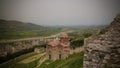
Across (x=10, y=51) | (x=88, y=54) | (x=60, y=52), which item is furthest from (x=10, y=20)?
(x=88, y=54)

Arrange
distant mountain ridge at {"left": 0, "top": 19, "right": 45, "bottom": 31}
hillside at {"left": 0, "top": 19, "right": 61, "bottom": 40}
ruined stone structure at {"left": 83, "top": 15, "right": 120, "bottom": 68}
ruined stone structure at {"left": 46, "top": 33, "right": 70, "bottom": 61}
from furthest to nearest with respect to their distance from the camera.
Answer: hillside at {"left": 0, "top": 19, "right": 61, "bottom": 40} → distant mountain ridge at {"left": 0, "top": 19, "right": 45, "bottom": 31} → ruined stone structure at {"left": 46, "top": 33, "right": 70, "bottom": 61} → ruined stone structure at {"left": 83, "top": 15, "right": 120, "bottom": 68}

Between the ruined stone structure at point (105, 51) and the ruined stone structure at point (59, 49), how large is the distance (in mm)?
16859

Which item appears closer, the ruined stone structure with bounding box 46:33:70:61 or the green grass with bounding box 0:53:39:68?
the ruined stone structure with bounding box 46:33:70:61

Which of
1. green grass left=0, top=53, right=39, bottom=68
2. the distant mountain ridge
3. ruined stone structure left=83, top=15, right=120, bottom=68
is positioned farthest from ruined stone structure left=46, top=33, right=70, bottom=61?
ruined stone structure left=83, top=15, right=120, bottom=68

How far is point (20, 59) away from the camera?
2427 centimetres

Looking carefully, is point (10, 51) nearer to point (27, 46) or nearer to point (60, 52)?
point (27, 46)

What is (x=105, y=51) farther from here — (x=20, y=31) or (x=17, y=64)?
(x=20, y=31)

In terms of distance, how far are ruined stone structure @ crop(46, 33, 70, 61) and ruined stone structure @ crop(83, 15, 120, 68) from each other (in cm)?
1686

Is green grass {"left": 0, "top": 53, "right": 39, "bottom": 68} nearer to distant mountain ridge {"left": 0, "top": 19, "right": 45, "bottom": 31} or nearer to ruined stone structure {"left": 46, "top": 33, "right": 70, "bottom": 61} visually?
ruined stone structure {"left": 46, "top": 33, "right": 70, "bottom": 61}

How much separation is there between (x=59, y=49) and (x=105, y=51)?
59.3 feet

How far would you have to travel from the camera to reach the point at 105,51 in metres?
3.98

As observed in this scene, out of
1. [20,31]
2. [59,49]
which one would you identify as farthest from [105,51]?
[20,31]

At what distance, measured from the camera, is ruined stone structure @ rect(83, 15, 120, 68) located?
3900 mm

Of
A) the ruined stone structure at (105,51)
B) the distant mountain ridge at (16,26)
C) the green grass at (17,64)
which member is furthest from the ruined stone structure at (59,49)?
the ruined stone structure at (105,51)
